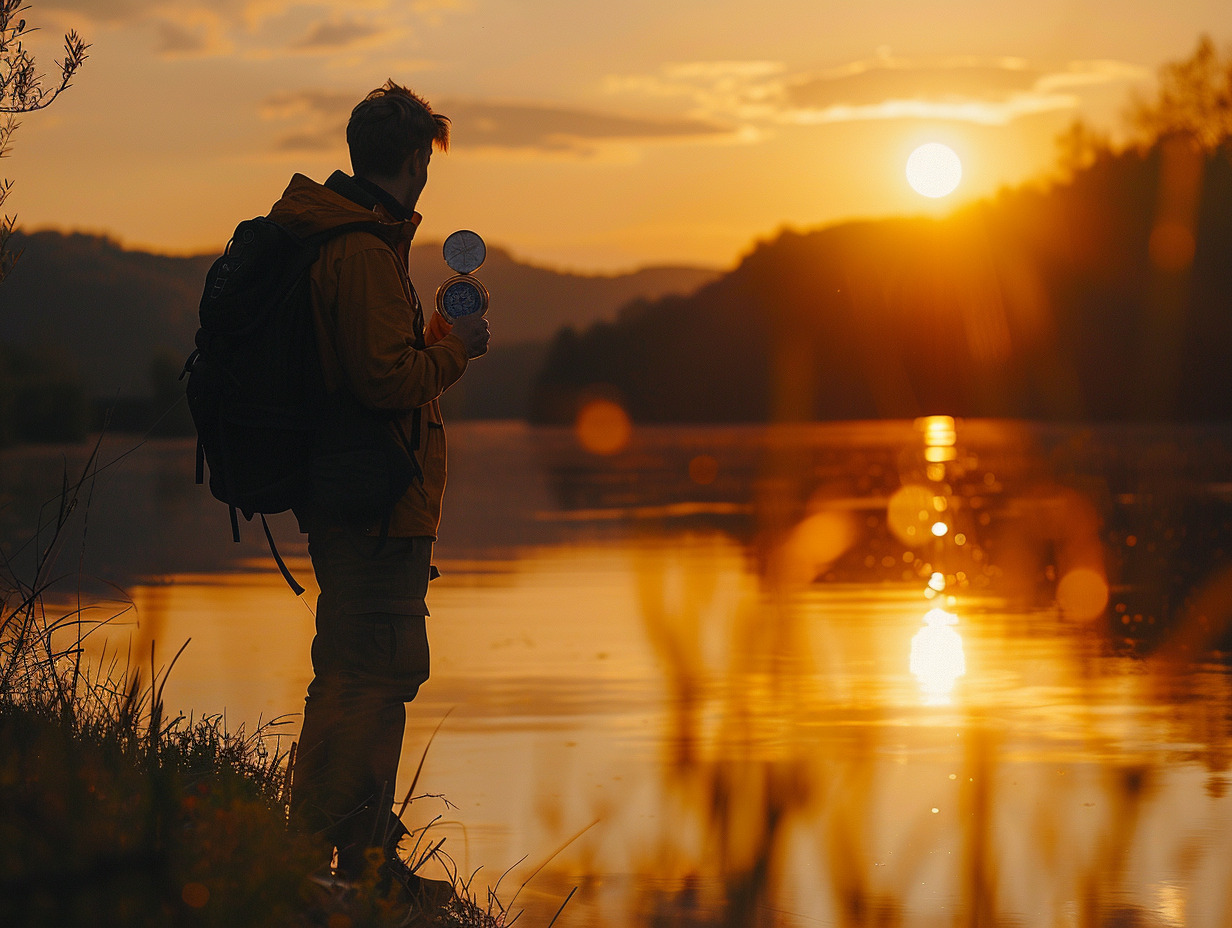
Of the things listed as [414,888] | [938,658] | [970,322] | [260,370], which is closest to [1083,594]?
[938,658]

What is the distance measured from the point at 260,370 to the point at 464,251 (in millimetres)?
827

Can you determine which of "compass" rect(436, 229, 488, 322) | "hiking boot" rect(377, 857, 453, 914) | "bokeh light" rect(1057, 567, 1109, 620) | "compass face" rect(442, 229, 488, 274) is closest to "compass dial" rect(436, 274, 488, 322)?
"compass" rect(436, 229, 488, 322)

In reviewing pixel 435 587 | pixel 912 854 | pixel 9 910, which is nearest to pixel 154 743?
pixel 9 910

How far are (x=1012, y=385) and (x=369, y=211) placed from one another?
359ft

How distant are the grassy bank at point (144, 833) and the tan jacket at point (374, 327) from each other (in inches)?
31.5

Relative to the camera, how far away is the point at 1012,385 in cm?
10975

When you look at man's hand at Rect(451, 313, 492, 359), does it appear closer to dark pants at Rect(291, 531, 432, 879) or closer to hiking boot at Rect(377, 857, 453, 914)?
dark pants at Rect(291, 531, 432, 879)

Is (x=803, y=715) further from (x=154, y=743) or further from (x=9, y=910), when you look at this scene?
(x=9, y=910)

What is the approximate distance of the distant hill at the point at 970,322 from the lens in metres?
89.8

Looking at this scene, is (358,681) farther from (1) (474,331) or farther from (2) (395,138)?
(2) (395,138)

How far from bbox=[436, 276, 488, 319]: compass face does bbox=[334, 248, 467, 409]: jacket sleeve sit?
241 mm

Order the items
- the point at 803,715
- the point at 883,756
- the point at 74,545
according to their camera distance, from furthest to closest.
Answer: the point at 74,545
the point at 803,715
the point at 883,756

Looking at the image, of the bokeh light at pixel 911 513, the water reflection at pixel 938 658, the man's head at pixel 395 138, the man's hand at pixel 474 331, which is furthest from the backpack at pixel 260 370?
the bokeh light at pixel 911 513

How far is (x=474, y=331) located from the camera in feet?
14.0
